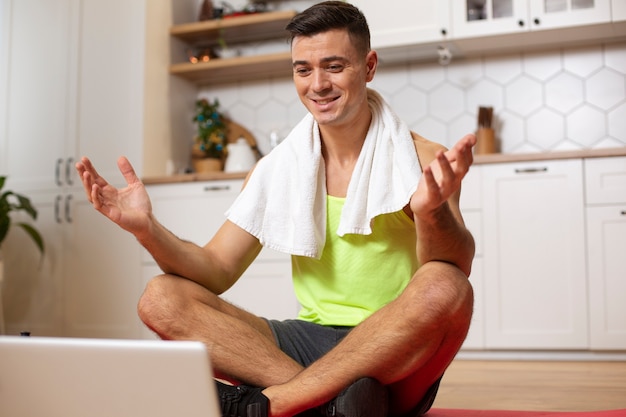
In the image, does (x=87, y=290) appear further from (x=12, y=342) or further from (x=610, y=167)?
(x=12, y=342)

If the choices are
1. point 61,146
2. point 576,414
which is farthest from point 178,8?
point 576,414

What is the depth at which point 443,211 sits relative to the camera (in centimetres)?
146

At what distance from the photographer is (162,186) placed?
385cm

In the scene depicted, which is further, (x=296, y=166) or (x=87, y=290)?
(x=87, y=290)

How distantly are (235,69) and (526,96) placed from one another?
1.54 meters

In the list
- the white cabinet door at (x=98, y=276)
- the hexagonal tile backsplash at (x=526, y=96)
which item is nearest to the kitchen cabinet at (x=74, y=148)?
the white cabinet door at (x=98, y=276)

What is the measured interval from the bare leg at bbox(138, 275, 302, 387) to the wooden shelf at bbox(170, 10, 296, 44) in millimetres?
2567

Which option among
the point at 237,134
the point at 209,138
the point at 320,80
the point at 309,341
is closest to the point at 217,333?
the point at 309,341

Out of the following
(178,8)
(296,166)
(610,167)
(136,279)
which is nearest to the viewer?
(296,166)

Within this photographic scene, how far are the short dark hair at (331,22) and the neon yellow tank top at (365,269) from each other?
0.43 m

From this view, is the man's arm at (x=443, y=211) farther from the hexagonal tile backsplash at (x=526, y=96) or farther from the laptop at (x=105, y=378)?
the hexagonal tile backsplash at (x=526, y=96)

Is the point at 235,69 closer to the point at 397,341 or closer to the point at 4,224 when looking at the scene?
the point at 4,224

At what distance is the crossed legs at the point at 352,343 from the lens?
1.46m

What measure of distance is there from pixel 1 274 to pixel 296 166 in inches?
98.5
